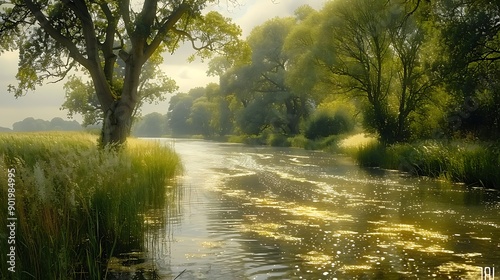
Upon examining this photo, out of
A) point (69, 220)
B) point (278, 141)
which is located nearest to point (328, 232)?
point (69, 220)

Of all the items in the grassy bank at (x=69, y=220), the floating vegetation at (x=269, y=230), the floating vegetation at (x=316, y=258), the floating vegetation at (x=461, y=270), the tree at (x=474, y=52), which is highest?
the tree at (x=474, y=52)

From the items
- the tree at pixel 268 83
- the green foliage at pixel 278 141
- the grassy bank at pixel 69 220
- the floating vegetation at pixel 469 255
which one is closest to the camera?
the grassy bank at pixel 69 220

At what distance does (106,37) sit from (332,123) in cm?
3017

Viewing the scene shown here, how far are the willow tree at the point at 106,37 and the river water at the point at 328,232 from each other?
17.1ft

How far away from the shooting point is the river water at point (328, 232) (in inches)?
298

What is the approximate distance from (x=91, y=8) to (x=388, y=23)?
56.8 feet

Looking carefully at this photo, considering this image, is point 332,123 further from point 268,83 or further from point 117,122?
point 117,122

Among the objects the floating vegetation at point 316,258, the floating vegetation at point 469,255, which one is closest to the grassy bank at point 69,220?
the floating vegetation at point 316,258

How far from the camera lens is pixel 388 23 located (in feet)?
97.8

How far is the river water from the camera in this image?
7578 mm

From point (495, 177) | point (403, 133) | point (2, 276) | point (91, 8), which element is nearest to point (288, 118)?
point (403, 133)

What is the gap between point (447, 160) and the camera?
21297 mm

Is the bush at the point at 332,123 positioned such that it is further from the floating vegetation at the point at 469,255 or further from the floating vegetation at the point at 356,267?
the floating vegetation at the point at 356,267

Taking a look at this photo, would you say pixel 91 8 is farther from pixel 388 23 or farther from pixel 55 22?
pixel 388 23
